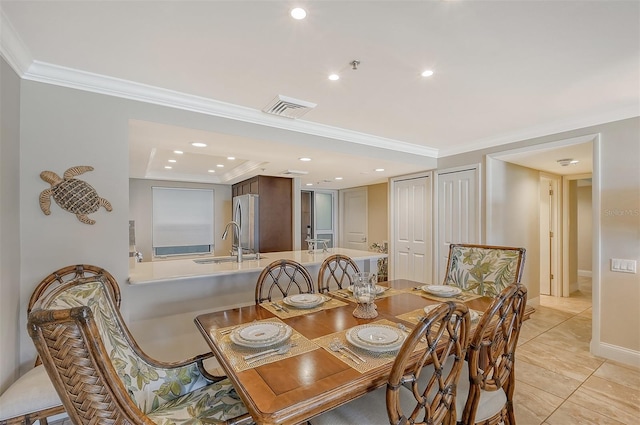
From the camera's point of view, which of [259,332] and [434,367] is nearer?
[434,367]

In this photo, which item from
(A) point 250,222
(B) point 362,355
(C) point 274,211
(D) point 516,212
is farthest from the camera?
(C) point 274,211

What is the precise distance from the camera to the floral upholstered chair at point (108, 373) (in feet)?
2.56

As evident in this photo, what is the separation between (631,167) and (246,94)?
353 centimetres

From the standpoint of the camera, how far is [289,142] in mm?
2961

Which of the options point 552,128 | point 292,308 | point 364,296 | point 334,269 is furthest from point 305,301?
point 552,128

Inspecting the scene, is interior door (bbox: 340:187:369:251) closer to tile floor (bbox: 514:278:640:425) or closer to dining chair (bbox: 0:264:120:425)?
tile floor (bbox: 514:278:640:425)

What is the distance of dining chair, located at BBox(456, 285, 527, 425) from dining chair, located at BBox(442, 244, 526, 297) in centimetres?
77

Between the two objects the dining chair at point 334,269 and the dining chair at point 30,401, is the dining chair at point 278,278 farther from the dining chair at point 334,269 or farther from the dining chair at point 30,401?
the dining chair at point 30,401

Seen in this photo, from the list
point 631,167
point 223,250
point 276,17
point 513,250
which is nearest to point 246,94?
point 276,17

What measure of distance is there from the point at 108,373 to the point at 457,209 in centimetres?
421

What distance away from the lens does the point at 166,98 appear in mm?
2285

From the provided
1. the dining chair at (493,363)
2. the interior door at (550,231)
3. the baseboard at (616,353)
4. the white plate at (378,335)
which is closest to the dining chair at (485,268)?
the dining chair at (493,363)

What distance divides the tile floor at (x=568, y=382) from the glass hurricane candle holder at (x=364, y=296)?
53.6 inches

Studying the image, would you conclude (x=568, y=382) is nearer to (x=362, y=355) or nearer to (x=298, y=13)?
(x=362, y=355)
